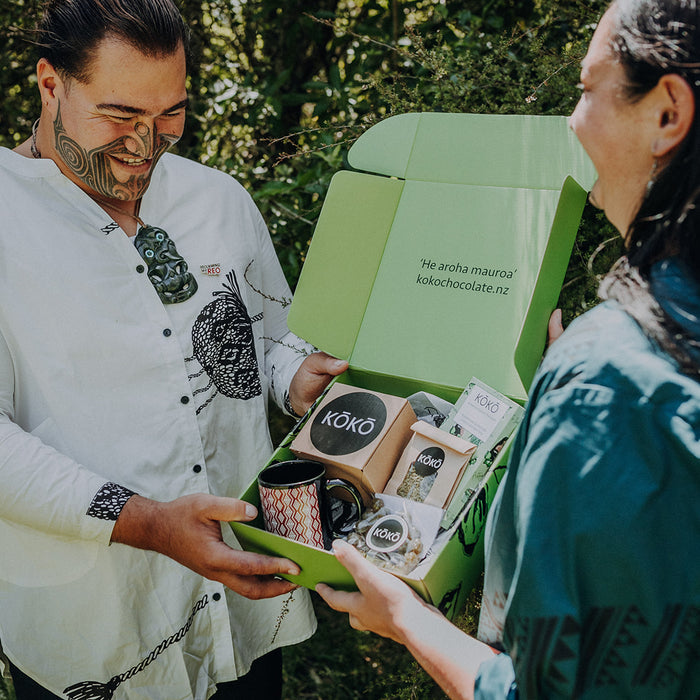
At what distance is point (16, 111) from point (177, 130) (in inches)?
74.5

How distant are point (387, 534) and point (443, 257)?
59cm

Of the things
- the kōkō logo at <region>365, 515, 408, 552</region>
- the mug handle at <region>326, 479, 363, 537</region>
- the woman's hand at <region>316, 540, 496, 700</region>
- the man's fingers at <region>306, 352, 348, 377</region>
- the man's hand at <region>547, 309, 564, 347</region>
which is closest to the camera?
the woman's hand at <region>316, 540, 496, 700</region>

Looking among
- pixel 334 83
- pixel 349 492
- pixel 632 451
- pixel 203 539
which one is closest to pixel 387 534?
pixel 349 492

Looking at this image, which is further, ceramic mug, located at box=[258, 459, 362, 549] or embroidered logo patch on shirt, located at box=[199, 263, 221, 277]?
embroidered logo patch on shirt, located at box=[199, 263, 221, 277]

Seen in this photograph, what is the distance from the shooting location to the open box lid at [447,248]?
4.68ft

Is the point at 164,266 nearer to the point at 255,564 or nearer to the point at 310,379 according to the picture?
the point at 310,379

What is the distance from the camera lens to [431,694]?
2.05 meters

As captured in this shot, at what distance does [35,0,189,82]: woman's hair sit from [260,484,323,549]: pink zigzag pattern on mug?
894 millimetres

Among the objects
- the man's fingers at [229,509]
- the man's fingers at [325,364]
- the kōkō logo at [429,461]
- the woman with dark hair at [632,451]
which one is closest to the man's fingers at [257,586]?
the man's fingers at [229,509]

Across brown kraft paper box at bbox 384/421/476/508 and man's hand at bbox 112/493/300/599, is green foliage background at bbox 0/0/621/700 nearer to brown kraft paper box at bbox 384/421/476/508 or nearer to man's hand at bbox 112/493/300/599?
brown kraft paper box at bbox 384/421/476/508

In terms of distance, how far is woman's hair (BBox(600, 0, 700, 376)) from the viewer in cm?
80

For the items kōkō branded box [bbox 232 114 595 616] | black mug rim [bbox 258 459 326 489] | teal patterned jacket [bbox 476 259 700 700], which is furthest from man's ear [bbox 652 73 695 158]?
black mug rim [bbox 258 459 326 489]

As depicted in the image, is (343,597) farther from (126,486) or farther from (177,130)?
(177,130)

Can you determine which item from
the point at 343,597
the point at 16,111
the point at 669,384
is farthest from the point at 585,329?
the point at 16,111
